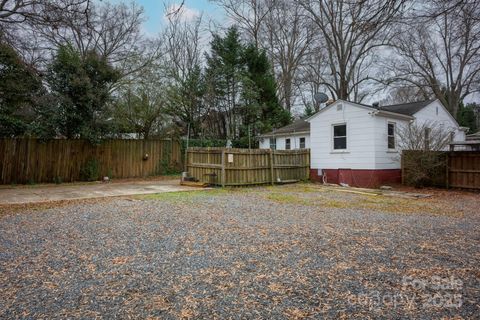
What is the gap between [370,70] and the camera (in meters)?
25.9

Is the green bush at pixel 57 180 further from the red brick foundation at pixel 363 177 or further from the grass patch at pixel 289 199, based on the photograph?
the red brick foundation at pixel 363 177

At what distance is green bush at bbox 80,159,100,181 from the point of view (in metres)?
13.5

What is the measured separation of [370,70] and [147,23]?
18.7 m

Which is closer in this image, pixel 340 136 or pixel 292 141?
pixel 340 136

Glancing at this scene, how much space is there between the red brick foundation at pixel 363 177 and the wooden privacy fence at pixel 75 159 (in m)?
8.96

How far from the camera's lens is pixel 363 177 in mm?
12031

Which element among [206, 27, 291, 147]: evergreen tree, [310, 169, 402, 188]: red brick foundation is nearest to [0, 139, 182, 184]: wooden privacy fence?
[206, 27, 291, 147]: evergreen tree

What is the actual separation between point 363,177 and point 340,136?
2.05 meters

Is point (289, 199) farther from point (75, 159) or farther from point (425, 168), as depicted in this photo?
point (75, 159)

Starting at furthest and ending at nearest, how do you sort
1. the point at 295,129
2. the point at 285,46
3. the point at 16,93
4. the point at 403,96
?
the point at 403,96
the point at 285,46
the point at 295,129
the point at 16,93

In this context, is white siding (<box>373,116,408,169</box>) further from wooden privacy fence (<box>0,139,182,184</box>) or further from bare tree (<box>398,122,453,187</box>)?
wooden privacy fence (<box>0,139,182,184</box>)

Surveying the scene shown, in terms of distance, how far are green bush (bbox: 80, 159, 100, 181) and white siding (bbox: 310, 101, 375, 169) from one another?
10.2 m

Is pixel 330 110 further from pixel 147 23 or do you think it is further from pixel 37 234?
pixel 147 23

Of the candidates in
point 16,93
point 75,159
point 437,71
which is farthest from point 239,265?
point 437,71
